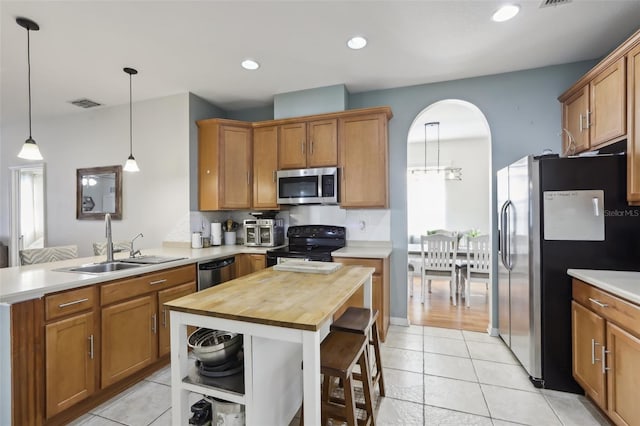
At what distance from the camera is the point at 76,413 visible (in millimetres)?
1888

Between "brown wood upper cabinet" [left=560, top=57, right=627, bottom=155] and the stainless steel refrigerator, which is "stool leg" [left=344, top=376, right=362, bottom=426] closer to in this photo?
the stainless steel refrigerator

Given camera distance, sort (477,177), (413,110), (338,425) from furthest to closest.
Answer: (477,177) < (413,110) < (338,425)

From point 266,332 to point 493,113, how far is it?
11.1 ft

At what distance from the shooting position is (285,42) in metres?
2.55

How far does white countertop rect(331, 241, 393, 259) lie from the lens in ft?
9.76

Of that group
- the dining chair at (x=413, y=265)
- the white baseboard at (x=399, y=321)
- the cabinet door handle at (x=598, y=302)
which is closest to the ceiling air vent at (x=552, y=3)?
the cabinet door handle at (x=598, y=302)

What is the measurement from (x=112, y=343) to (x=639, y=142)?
383 centimetres

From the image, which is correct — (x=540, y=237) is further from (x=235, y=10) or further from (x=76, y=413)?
(x=76, y=413)

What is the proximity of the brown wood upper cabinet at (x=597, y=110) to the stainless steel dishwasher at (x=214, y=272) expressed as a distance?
3.57 meters

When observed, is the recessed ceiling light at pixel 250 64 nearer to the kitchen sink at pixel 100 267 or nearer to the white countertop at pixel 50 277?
the white countertop at pixel 50 277

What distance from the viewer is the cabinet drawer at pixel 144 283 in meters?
2.04

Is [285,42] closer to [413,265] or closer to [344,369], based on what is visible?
[344,369]

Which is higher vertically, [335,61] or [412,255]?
[335,61]

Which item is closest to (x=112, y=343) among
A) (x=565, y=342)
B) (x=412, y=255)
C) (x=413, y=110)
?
(x=565, y=342)
